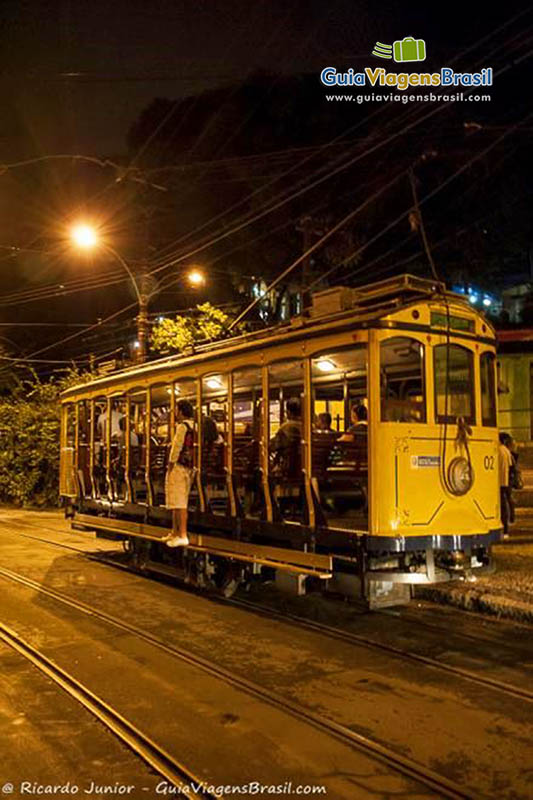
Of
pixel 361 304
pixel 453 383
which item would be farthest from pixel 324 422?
pixel 453 383

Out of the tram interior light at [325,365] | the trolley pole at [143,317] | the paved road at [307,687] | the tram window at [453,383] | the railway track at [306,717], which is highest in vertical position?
the trolley pole at [143,317]

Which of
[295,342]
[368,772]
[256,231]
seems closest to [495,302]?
[256,231]

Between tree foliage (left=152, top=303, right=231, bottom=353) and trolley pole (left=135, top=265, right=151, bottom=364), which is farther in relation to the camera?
tree foliage (left=152, top=303, right=231, bottom=353)

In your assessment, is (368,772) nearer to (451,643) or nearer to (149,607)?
(451,643)

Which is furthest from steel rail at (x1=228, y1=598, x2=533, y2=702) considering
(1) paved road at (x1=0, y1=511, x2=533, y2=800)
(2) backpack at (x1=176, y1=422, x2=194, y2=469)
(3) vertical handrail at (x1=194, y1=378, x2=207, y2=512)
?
(2) backpack at (x1=176, y1=422, x2=194, y2=469)

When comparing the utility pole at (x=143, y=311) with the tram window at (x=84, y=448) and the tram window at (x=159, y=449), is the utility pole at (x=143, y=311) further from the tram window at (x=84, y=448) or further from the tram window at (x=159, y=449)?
the tram window at (x=159, y=449)

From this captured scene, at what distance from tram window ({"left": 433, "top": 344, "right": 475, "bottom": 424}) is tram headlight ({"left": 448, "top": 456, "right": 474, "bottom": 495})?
1.48ft

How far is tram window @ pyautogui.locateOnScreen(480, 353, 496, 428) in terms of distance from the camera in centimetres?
820

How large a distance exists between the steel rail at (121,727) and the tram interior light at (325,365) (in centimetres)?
416

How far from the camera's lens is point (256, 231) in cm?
2411

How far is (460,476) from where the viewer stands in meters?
7.58

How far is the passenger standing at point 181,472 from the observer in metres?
9.55

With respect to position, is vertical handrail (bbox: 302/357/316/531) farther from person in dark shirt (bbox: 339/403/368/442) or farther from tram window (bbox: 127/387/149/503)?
tram window (bbox: 127/387/149/503)

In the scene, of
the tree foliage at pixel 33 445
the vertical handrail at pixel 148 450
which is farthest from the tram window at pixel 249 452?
the tree foliage at pixel 33 445
